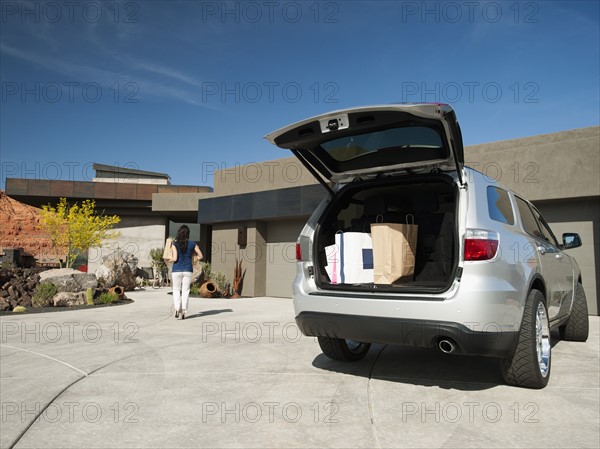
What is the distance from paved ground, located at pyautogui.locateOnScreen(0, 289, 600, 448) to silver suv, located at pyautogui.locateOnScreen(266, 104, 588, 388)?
1.36 feet

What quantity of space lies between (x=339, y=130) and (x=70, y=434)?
2.94 m

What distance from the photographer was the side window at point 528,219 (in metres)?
4.45

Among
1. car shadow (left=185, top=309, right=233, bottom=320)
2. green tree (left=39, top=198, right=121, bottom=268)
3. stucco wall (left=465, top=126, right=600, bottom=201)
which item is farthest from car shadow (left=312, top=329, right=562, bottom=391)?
green tree (left=39, top=198, right=121, bottom=268)

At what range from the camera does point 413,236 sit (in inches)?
163

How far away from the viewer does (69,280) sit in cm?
1173

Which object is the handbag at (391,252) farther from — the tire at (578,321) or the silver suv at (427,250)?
the tire at (578,321)

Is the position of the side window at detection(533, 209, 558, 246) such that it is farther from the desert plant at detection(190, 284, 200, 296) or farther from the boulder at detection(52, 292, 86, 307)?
the desert plant at detection(190, 284, 200, 296)

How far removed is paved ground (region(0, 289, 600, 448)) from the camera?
9.09 ft

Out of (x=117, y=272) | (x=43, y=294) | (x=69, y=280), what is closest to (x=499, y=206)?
(x=43, y=294)

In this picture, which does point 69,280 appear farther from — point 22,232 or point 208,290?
point 22,232

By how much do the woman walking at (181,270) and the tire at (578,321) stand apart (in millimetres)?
6240

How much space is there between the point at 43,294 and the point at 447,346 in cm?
1047

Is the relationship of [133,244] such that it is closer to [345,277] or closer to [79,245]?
[79,245]

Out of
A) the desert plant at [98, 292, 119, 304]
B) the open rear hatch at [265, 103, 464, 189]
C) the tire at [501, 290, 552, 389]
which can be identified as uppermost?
the open rear hatch at [265, 103, 464, 189]
